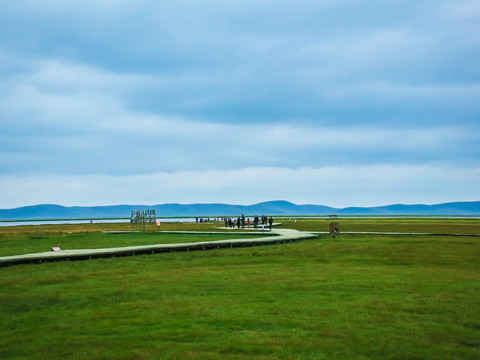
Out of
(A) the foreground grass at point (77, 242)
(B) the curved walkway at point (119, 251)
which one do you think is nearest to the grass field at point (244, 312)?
(B) the curved walkway at point (119, 251)

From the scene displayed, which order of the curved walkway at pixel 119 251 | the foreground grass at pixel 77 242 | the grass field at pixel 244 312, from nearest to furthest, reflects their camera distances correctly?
the grass field at pixel 244 312 < the curved walkway at pixel 119 251 < the foreground grass at pixel 77 242

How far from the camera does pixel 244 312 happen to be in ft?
40.9

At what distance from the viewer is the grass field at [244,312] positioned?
376 inches

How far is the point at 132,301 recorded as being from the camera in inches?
A: 563

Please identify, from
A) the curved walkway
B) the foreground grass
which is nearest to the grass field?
the curved walkway

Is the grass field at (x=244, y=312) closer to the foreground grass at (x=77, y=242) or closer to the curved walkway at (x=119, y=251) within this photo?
the curved walkway at (x=119, y=251)

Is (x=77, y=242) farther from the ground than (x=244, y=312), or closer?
farther from the ground

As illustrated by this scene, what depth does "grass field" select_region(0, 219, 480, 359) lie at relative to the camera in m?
9.55

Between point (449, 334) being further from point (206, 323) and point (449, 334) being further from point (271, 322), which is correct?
point (206, 323)

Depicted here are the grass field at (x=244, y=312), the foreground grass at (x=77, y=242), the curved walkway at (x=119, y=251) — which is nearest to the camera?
the grass field at (x=244, y=312)

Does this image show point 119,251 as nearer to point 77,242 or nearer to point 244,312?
point 77,242

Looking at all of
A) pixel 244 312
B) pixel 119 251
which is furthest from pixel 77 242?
pixel 244 312

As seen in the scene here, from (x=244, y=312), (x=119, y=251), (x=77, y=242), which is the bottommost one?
(x=244, y=312)

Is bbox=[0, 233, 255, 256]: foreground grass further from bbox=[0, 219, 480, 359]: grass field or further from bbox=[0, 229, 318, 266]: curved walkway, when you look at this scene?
bbox=[0, 219, 480, 359]: grass field
